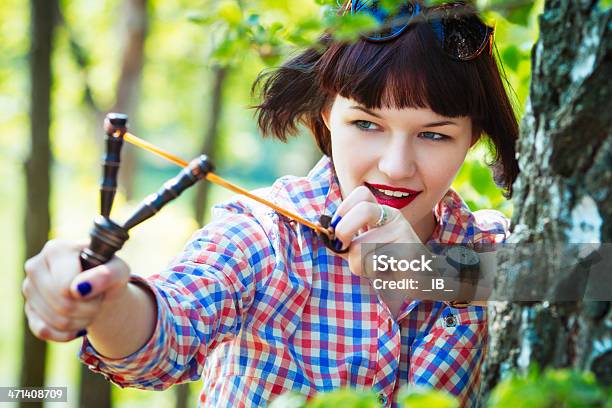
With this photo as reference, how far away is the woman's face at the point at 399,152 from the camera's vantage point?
1.93 metres

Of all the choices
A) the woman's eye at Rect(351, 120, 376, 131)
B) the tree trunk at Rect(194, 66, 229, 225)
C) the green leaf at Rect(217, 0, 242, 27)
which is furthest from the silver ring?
the tree trunk at Rect(194, 66, 229, 225)

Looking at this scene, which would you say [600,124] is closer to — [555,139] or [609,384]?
[555,139]

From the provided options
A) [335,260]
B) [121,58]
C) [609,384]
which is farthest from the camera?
[121,58]

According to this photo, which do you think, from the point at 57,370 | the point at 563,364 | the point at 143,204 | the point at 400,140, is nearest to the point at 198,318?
the point at 143,204

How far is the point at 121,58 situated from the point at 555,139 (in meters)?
7.01

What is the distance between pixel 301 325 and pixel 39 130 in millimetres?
3957

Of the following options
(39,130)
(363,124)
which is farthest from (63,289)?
(39,130)

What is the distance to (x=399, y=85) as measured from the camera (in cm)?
195

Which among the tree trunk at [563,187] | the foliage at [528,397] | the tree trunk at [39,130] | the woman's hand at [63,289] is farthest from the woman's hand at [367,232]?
the tree trunk at [39,130]

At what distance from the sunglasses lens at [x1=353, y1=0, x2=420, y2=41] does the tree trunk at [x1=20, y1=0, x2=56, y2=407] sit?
12.8ft

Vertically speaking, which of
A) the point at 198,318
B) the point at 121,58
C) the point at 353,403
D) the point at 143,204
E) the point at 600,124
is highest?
the point at 121,58

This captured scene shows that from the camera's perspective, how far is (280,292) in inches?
77.6

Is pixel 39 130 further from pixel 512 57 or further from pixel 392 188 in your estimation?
pixel 392 188

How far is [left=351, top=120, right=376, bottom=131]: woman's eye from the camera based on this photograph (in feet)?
6.52
